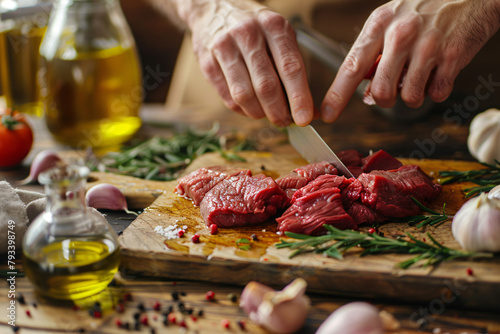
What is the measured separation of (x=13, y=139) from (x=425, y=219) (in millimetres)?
2527

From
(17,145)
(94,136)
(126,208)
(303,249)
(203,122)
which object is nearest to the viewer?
(303,249)

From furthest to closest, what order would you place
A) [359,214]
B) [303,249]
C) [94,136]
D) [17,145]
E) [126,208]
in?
1. [94,136]
2. [17,145]
3. [126,208]
4. [359,214]
5. [303,249]

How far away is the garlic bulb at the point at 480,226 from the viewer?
6.10 ft

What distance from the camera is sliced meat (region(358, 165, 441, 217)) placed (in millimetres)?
2270

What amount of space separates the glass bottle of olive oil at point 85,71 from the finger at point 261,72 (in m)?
1.08

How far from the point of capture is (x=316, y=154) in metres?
2.74

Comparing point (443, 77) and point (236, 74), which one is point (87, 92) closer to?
point (236, 74)

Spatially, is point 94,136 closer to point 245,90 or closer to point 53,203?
point 245,90

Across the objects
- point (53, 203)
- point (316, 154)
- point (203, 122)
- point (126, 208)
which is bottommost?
point (203, 122)

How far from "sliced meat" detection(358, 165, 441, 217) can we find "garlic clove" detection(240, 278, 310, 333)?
752 mm

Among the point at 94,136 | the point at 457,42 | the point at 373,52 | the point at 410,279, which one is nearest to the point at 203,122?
the point at 94,136

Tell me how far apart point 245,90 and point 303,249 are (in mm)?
1075

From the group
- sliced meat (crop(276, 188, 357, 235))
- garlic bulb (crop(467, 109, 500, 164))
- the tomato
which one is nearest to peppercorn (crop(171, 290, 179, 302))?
sliced meat (crop(276, 188, 357, 235))

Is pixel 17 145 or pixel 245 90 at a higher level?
pixel 245 90
